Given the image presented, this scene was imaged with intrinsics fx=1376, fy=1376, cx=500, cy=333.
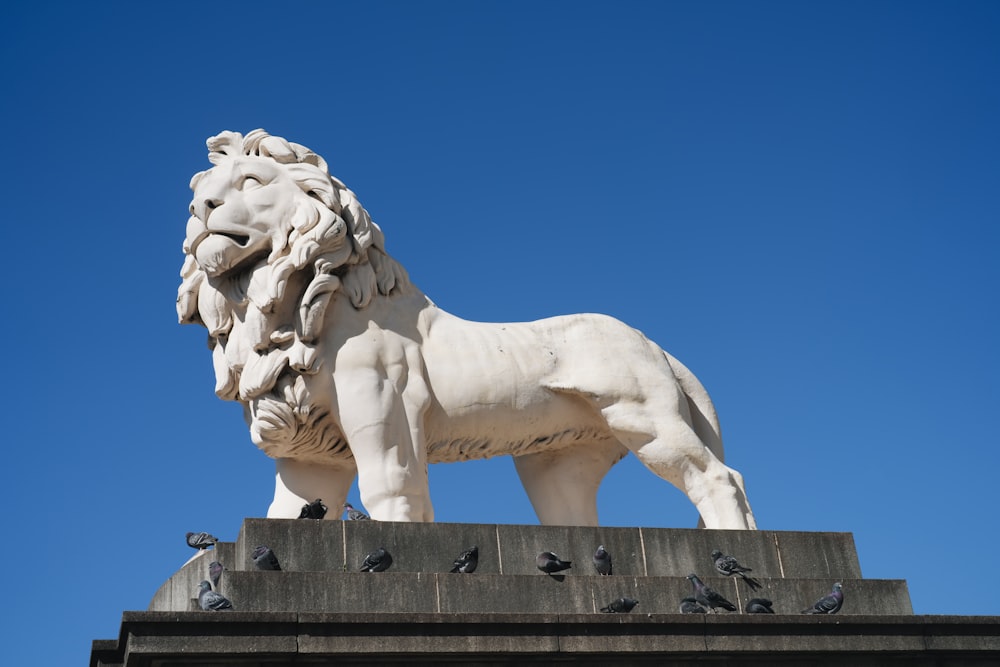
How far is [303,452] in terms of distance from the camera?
14.4m

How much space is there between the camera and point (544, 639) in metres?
11.1

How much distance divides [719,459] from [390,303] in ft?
13.4

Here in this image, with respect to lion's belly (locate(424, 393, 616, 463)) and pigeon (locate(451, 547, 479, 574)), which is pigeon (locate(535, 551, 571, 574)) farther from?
lion's belly (locate(424, 393, 616, 463))

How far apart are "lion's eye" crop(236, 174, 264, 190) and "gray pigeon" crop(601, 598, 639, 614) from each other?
234 inches

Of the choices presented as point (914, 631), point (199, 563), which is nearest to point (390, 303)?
point (199, 563)

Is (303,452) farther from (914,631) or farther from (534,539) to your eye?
(914,631)

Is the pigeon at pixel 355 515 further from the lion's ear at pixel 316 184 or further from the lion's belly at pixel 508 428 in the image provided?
the lion's ear at pixel 316 184

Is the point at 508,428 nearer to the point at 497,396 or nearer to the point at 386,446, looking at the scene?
the point at 497,396

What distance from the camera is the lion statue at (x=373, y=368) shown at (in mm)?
13930

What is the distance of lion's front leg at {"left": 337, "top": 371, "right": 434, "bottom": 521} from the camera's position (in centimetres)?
1359

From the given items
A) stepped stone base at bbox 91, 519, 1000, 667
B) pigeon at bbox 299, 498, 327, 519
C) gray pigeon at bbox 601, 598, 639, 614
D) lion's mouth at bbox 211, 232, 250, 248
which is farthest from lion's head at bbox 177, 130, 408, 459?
gray pigeon at bbox 601, 598, 639, 614

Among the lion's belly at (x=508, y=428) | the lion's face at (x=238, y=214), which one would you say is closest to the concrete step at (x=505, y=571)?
the lion's belly at (x=508, y=428)

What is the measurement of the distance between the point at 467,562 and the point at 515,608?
601mm

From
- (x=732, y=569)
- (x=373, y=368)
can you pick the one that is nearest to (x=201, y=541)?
(x=373, y=368)
